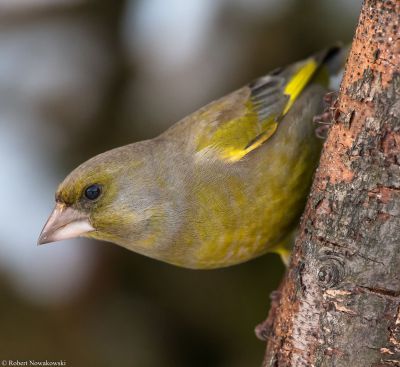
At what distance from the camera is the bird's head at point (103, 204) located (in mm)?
3482

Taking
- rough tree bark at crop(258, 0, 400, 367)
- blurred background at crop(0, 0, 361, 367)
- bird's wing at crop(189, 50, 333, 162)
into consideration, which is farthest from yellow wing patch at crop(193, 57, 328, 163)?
blurred background at crop(0, 0, 361, 367)

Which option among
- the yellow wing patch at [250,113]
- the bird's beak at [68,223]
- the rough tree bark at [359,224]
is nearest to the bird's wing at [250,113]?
the yellow wing patch at [250,113]

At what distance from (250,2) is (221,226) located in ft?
9.87

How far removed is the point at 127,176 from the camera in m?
3.56

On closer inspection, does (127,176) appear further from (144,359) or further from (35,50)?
(35,50)

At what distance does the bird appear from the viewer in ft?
11.5

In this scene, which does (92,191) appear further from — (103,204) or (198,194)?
(198,194)

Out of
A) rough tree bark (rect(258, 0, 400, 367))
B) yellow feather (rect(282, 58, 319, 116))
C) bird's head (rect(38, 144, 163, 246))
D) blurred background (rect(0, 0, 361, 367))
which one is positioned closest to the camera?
rough tree bark (rect(258, 0, 400, 367))

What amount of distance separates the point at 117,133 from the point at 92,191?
257 cm

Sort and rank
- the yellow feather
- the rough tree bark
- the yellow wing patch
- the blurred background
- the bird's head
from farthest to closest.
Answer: the blurred background < the yellow feather < the yellow wing patch < the bird's head < the rough tree bark

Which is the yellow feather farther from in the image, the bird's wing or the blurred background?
the blurred background

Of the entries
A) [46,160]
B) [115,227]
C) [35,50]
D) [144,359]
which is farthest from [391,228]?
[35,50]

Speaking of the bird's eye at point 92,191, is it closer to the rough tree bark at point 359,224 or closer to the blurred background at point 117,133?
the rough tree bark at point 359,224

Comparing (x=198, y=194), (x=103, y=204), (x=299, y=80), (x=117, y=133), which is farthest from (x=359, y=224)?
(x=117, y=133)
